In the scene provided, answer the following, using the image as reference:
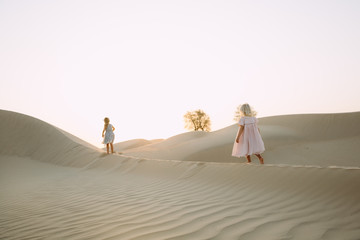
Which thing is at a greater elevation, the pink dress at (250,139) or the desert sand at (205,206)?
the pink dress at (250,139)

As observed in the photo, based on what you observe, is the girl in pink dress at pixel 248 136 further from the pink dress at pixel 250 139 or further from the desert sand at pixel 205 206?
the desert sand at pixel 205 206

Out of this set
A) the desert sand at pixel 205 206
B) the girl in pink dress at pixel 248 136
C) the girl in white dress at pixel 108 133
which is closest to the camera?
the desert sand at pixel 205 206

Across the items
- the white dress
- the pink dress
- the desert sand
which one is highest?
the white dress

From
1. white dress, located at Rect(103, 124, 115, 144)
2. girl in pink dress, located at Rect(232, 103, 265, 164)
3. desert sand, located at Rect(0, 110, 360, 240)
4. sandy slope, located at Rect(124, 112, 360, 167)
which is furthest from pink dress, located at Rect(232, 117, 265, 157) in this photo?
sandy slope, located at Rect(124, 112, 360, 167)

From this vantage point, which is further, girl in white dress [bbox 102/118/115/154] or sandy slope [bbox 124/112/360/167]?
sandy slope [bbox 124/112/360/167]

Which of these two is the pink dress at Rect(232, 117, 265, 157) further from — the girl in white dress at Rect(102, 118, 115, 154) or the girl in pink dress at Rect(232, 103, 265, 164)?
the girl in white dress at Rect(102, 118, 115, 154)

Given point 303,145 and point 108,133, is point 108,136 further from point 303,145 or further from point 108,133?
point 303,145

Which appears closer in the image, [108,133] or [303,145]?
[108,133]

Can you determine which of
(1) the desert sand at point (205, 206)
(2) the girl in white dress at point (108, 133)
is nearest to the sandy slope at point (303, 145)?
(2) the girl in white dress at point (108, 133)

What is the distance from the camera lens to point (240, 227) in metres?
2.54

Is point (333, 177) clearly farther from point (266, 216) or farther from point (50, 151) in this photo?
point (50, 151)

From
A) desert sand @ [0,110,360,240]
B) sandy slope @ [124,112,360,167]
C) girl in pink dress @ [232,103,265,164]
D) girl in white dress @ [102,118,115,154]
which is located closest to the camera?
desert sand @ [0,110,360,240]

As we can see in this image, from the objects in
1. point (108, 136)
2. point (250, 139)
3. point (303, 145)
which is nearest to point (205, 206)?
point (250, 139)

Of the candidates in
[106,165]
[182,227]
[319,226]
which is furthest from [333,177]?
[106,165]
